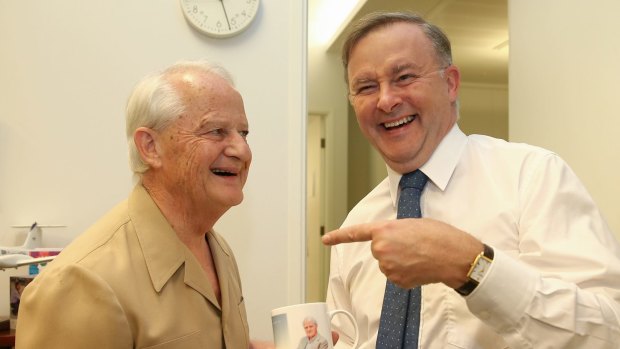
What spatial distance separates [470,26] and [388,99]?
3554 millimetres

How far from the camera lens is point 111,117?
2164 millimetres

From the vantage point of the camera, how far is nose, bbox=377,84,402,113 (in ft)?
3.93

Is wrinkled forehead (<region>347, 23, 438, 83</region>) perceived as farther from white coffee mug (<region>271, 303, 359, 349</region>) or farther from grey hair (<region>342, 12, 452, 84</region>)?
white coffee mug (<region>271, 303, 359, 349</region>)

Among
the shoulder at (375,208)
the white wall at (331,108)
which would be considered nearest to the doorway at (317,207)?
the white wall at (331,108)

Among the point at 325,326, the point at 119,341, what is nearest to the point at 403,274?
the point at 325,326

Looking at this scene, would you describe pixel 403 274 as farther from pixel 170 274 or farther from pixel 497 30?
pixel 497 30

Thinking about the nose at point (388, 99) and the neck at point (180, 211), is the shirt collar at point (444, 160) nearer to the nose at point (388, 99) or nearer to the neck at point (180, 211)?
the nose at point (388, 99)

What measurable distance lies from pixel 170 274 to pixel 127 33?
5.19 ft

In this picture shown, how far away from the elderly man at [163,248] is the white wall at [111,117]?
104 cm

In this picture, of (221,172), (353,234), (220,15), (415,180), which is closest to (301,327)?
(353,234)

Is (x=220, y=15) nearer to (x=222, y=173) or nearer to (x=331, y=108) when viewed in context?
(x=222, y=173)

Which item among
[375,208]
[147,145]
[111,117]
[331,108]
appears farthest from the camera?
[331,108]

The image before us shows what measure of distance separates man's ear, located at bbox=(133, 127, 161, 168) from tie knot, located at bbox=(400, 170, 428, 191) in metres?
0.59

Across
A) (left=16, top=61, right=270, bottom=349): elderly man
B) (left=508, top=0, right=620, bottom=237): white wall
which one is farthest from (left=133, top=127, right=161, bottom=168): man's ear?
(left=508, top=0, right=620, bottom=237): white wall
